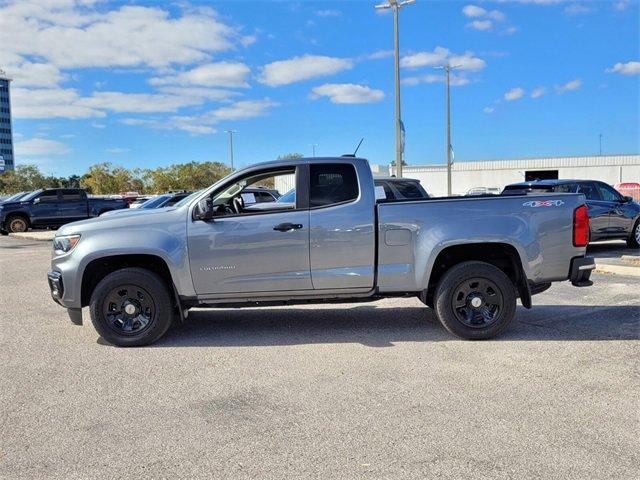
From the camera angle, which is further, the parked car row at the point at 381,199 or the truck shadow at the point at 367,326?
the parked car row at the point at 381,199

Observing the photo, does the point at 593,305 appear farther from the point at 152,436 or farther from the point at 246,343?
the point at 152,436

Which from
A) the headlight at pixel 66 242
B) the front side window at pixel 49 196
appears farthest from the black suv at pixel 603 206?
the front side window at pixel 49 196

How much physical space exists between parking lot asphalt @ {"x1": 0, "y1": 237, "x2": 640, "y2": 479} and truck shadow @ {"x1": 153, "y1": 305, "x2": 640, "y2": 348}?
4 cm

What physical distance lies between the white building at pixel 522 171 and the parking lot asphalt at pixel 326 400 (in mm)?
58155

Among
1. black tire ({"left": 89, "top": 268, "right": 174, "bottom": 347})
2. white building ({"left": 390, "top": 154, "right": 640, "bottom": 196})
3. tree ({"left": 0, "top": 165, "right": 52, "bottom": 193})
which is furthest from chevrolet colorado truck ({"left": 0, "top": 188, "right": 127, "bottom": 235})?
tree ({"left": 0, "top": 165, "right": 52, "bottom": 193})

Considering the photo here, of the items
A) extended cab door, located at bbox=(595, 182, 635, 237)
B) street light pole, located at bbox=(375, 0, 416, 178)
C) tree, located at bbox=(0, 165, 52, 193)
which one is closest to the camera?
extended cab door, located at bbox=(595, 182, 635, 237)

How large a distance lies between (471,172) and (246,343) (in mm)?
66559

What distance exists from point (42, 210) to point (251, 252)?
20437mm

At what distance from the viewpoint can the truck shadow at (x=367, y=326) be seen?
A: 607cm

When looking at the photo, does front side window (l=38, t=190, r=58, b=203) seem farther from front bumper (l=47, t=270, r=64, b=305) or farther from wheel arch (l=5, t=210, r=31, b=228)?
front bumper (l=47, t=270, r=64, b=305)

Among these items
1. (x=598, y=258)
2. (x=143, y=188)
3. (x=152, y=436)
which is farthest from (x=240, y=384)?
(x=143, y=188)

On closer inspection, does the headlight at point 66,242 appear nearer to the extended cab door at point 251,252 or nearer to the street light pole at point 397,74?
the extended cab door at point 251,252

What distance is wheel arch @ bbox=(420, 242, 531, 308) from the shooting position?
5.96m

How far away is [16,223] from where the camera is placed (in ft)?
76.4
